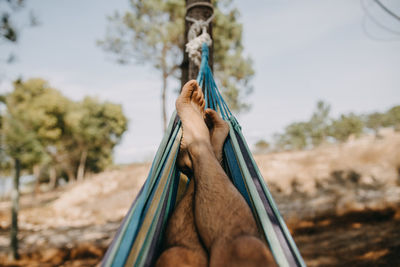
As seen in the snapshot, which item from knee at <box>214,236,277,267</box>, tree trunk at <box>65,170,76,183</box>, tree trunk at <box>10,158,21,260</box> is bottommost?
tree trunk at <box>65,170,76,183</box>

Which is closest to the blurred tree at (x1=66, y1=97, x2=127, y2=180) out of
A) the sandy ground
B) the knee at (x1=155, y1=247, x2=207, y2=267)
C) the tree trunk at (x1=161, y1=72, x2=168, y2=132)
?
the sandy ground

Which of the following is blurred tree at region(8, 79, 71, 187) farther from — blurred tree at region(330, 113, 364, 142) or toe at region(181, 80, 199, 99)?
blurred tree at region(330, 113, 364, 142)

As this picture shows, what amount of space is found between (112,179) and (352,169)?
26.1 ft

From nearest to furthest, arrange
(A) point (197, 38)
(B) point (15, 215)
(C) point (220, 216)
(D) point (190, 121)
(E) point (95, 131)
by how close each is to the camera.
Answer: (C) point (220, 216), (D) point (190, 121), (A) point (197, 38), (B) point (15, 215), (E) point (95, 131)

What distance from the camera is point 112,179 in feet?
26.9

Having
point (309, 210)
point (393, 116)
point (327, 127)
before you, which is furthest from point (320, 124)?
point (309, 210)

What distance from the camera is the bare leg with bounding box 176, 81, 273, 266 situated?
0.52m

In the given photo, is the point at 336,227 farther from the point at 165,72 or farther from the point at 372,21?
the point at 165,72

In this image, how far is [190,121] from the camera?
991 mm

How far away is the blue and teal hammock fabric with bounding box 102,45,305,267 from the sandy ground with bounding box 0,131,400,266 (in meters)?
2.19

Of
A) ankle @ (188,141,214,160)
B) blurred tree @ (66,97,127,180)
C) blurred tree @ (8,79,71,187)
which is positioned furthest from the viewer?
blurred tree @ (66,97,127,180)

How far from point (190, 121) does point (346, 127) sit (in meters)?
24.1

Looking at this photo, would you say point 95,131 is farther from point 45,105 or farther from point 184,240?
point 184,240

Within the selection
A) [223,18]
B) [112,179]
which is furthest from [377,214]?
[112,179]
